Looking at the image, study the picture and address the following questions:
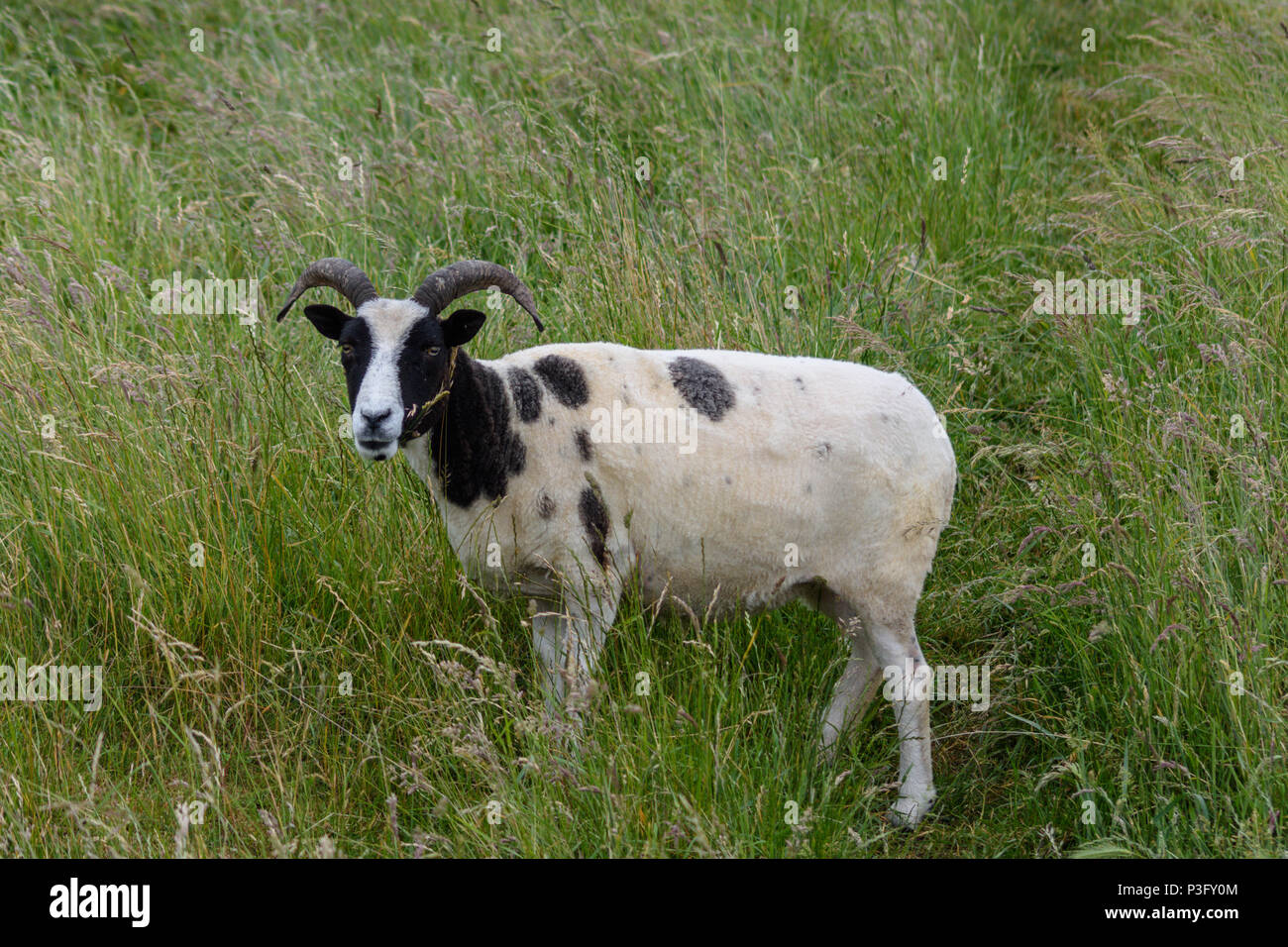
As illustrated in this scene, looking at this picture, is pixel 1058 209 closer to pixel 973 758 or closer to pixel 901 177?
pixel 901 177

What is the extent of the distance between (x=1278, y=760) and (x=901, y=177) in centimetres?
461

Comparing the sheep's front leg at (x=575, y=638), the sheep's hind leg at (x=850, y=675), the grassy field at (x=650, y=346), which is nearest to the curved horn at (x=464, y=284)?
the grassy field at (x=650, y=346)

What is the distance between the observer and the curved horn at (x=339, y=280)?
16.1 feet

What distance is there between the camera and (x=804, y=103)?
8328 millimetres

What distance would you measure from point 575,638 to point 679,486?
72 cm

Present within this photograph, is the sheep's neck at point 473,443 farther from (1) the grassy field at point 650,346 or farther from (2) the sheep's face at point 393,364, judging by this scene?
(1) the grassy field at point 650,346

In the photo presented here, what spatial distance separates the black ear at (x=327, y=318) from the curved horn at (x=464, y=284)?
0.33 metres

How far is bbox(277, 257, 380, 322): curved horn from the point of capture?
4898 mm

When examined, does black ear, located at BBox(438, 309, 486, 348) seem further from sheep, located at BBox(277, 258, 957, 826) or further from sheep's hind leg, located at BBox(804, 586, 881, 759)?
sheep's hind leg, located at BBox(804, 586, 881, 759)

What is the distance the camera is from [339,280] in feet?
16.2

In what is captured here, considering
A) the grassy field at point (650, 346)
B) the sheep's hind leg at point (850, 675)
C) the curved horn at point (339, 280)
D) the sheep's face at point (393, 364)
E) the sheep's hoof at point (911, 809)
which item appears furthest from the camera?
the sheep's hind leg at point (850, 675)

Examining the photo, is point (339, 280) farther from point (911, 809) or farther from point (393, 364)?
point (911, 809)

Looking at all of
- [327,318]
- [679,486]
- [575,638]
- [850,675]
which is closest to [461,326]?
[327,318]

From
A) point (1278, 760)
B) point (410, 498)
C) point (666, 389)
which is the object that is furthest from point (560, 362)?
point (1278, 760)
